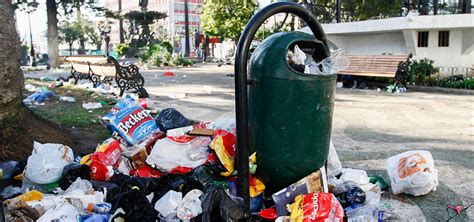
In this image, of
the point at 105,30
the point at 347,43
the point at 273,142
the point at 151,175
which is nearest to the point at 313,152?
the point at 273,142

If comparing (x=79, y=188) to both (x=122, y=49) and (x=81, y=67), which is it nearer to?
(x=81, y=67)

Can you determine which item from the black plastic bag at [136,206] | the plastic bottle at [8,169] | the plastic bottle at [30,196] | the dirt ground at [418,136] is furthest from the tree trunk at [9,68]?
the dirt ground at [418,136]

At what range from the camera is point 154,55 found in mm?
25250

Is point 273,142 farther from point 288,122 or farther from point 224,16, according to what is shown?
point 224,16

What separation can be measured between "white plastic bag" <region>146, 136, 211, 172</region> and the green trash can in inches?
24.4

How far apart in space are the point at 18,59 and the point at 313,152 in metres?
3.24

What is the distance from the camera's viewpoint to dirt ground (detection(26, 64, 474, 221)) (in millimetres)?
3512

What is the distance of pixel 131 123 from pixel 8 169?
113 centimetres

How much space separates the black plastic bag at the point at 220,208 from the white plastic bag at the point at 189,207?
78 mm

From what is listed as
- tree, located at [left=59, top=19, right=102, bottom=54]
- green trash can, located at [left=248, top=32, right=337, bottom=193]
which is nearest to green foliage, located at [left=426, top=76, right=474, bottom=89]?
green trash can, located at [left=248, top=32, right=337, bottom=193]

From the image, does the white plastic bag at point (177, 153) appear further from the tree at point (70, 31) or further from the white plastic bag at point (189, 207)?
the tree at point (70, 31)

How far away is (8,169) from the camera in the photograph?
3.68m

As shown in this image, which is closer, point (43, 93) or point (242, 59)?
point (242, 59)

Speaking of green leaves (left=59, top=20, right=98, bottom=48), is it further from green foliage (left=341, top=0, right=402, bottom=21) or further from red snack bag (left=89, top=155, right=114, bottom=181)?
red snack bag (left=89, top=155, right=114, bottom=181)
